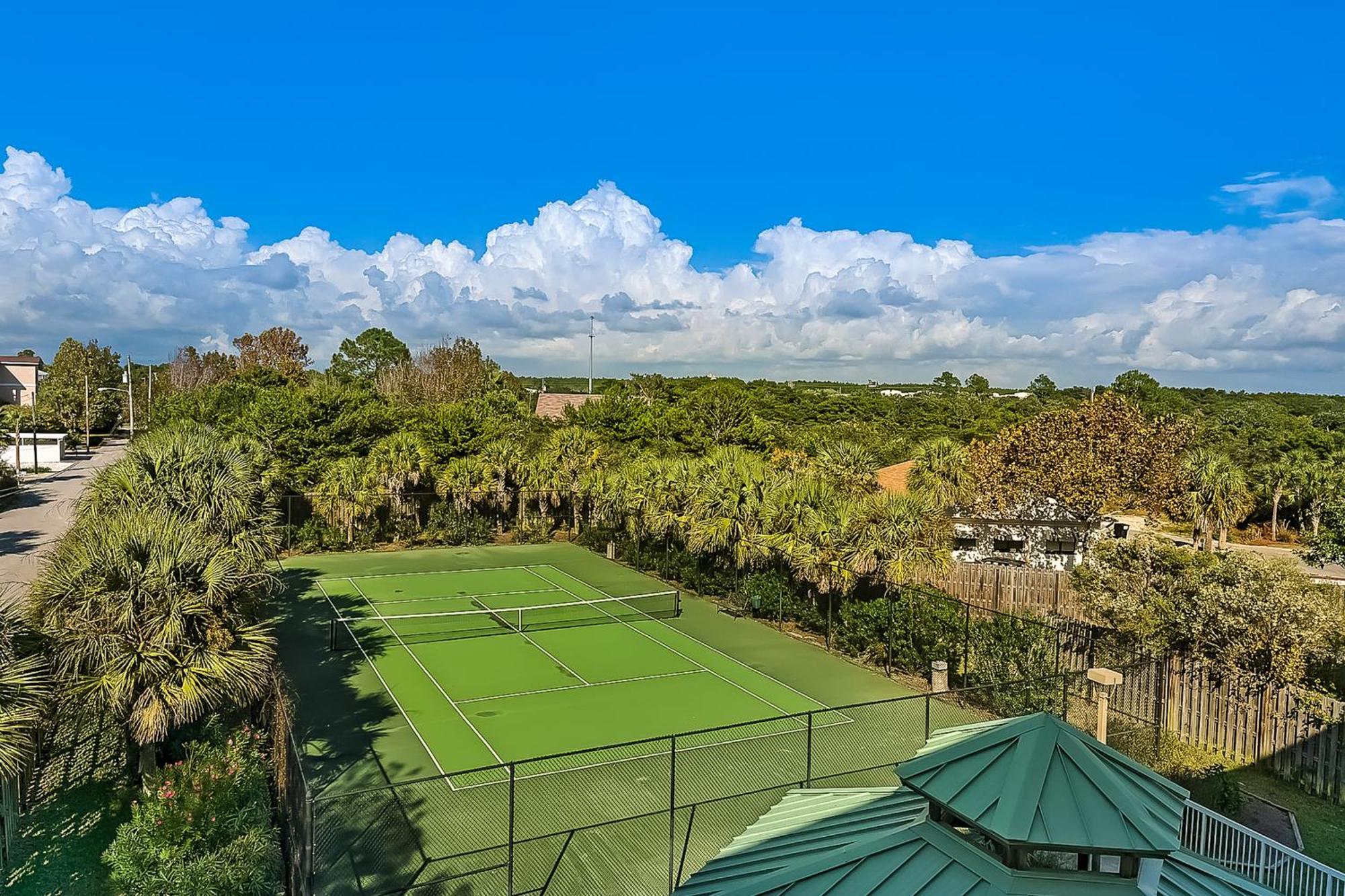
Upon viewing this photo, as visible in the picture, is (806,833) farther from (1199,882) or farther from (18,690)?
(18,690)

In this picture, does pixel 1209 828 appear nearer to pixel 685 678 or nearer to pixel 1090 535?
pixel 685 678

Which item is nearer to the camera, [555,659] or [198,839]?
[198,839]

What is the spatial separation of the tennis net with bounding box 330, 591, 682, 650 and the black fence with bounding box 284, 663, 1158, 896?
872 centimetres

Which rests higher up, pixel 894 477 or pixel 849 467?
pixel 849 467

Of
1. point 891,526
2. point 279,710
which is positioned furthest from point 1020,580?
point 279,710

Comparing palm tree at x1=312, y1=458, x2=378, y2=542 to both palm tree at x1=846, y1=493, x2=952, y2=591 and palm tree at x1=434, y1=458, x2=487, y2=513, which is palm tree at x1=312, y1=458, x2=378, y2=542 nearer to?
palm tree at x1=434, y1=458, x2=487, y2=513

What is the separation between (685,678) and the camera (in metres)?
19.8

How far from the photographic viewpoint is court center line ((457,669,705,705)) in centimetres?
1802

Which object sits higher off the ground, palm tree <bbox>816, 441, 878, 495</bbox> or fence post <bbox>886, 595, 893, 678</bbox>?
palm tree <bbox>816, 441, 878, 495</bbox>

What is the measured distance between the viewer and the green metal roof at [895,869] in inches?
162

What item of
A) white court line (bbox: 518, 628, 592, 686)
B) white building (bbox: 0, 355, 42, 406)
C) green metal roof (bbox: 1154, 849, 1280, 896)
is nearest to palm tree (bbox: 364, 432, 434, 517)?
white court line (bbox: 518, 628, 592, 686)

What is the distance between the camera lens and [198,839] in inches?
386

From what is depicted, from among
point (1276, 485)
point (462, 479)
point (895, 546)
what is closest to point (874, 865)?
point (895, 546)

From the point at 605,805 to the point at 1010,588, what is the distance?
42.0ft
